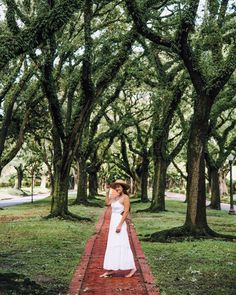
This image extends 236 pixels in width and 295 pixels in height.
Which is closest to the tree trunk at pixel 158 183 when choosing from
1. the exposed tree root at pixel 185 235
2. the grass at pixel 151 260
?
the grass at pixel 151 260

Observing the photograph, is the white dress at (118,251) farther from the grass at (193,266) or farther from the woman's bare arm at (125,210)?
the grass at (193,266)

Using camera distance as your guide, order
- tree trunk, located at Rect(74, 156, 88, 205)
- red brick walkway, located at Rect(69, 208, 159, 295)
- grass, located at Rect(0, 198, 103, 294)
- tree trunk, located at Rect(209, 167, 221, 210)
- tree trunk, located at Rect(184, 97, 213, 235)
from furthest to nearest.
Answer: tree trunk, located at Rect(74, 156, 88, 205) < tree trunk, located at Rect(209, 167, 221, 210) < tree trunk, located at Rect(184, 97, 213, 235) < grass, located at Rect(0, 198, 103, 294) < red brick walkway, located at Rect(69, 208, 159, 295)

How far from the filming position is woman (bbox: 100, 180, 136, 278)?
8969 mm

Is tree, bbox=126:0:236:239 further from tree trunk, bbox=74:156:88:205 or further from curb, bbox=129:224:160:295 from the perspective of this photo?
tree trunk, bbox=74:156:88:205

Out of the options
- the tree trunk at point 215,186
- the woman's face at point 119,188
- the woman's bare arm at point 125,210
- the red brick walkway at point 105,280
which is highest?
the tree trunk at point 215,186

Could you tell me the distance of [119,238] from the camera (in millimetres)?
9102

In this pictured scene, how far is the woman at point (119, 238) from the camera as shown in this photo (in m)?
8.97

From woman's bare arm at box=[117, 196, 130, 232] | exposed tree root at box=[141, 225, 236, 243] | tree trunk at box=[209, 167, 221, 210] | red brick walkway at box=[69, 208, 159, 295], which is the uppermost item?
tree trunk at box=[209, 167, 221, 210]

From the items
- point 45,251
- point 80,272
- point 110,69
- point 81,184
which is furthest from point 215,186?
point 80,272

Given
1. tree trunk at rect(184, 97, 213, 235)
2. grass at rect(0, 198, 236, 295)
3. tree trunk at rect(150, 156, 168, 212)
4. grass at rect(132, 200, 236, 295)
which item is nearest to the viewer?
grass at rect(132, 200, 236, 295)

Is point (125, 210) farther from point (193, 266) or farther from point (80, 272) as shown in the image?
point (193, 266)

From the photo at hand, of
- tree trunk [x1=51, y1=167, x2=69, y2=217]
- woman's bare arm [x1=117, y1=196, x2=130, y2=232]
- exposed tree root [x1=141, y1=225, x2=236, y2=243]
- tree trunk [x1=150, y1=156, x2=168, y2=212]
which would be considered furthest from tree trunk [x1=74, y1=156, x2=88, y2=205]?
woman's bare arm [x1=117, y1=196, x2=130, y2=232]

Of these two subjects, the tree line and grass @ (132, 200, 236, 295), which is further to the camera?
the tree line

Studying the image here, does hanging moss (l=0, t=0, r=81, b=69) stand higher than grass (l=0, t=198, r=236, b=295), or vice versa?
hanging moss (l=0, t=0, r=81, b=69)
